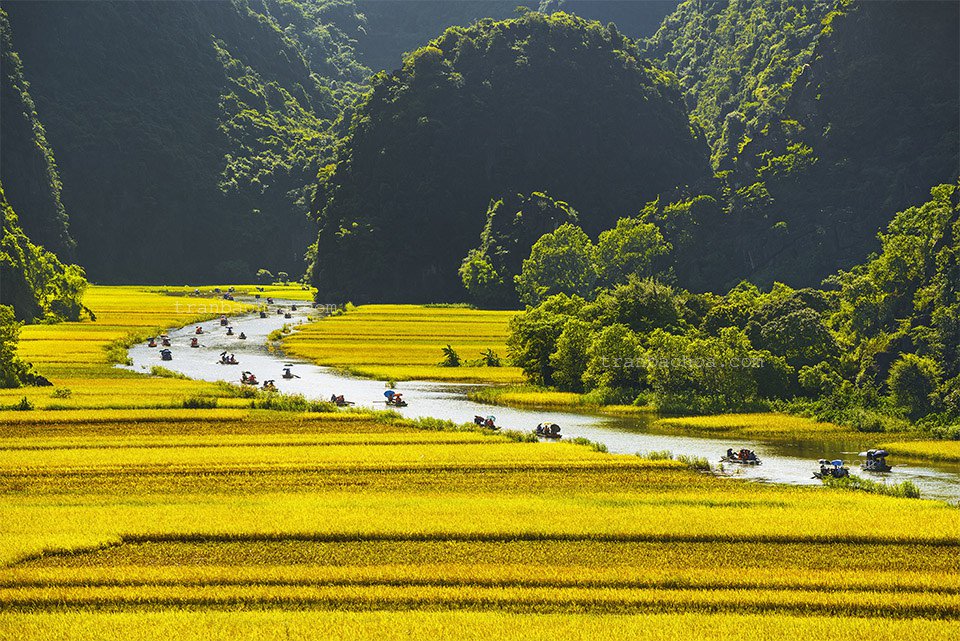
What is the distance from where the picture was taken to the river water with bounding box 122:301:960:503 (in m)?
63.4

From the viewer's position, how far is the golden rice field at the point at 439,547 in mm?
34844

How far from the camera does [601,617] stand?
3519 centimetres

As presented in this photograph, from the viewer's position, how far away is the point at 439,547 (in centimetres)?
4409

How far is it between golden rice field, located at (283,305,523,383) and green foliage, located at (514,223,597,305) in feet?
24.6

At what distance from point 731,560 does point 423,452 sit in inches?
1046

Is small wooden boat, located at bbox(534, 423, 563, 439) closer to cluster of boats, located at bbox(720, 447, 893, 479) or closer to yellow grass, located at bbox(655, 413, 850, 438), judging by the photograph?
yellow grass, located at bbox(655, 413, 850, 438)

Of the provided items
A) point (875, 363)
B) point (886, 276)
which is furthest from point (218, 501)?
point (886, 276)

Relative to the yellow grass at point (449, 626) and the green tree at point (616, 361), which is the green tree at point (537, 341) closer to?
the green tree at point (616, 361)

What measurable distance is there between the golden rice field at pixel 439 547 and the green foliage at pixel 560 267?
124 metres

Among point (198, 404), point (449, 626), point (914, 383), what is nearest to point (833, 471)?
point (914, 383)

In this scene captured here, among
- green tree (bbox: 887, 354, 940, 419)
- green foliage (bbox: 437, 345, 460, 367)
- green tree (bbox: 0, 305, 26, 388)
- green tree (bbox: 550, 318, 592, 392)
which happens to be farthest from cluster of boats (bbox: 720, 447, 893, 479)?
green foliage (bbox: 437, 345, 460, 367)

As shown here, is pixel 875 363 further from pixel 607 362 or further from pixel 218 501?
pixel 218 501

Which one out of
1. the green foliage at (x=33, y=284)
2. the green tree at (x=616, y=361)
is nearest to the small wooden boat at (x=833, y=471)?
the green tree at (x=616, y=361)

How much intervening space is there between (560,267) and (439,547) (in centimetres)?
15110
